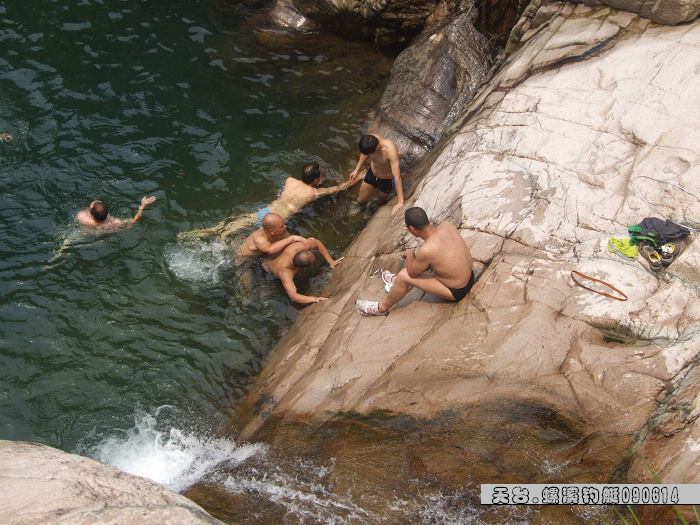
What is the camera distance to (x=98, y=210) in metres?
8.65

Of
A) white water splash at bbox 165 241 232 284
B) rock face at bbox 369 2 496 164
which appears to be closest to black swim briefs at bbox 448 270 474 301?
white water splash at bbox 165 241 232 284

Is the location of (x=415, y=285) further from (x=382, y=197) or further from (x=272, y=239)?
(x=382, y=197)

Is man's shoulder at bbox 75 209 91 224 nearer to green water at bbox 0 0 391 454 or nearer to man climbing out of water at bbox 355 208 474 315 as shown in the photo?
green water at bbox 0 0 391 454

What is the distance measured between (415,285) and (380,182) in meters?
3.39

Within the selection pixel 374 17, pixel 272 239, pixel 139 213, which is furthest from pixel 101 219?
pixel 374 17

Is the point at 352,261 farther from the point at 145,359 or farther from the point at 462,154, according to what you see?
the point at 145,359

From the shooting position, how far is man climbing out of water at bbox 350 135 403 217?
878 centimetres

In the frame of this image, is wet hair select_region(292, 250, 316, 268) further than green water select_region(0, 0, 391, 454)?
Yes

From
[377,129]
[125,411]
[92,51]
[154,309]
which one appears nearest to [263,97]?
[377,129]

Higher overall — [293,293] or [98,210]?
[293,293]

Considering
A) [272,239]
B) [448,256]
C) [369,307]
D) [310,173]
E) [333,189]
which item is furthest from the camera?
[333,189]

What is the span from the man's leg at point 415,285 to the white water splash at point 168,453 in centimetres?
257

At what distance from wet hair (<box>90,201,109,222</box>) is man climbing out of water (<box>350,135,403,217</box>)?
4.38m

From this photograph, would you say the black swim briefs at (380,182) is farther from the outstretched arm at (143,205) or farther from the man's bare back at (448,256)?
the outstretched arm at (143,205)
